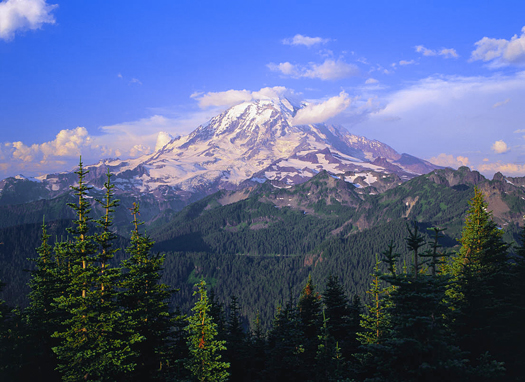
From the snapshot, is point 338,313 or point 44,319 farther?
point 338,313

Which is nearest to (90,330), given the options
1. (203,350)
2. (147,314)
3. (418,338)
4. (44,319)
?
(147,314)

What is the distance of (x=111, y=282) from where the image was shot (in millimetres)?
31062

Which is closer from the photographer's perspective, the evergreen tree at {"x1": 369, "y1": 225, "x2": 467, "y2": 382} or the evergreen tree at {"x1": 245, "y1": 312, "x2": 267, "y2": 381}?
the evergreen tree at {"x1": 369, "y1": 225, "x2": 467, "y2": 382}

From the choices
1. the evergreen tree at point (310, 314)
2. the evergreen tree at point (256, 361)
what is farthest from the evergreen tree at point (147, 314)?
the evergreen tree at point (310, 314)

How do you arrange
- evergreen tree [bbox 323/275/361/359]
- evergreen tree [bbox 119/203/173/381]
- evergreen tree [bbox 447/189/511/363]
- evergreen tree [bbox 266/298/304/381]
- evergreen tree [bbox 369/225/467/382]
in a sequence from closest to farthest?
evergreen tree [bbox 369/225/467/382] → evergreen tree [bbox 447/189/511/363] → evergreen tree [bbox 119/203/173/381] → evergreen tree [bbox 266/298/304/381] → evergreen tree [bbox 323/275/361/359]

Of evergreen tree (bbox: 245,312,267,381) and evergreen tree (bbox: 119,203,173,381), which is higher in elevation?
evergreen tree (bbox: 119,203,173,381)

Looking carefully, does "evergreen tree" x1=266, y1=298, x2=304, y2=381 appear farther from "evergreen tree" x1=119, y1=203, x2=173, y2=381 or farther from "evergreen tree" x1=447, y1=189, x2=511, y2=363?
"evergreen tree" x1=447, y1=189, x2=511, y2=363

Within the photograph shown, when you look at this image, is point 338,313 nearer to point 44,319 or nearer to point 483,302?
point 483,302

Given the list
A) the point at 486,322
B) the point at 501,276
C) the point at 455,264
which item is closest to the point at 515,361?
the point at 486,322

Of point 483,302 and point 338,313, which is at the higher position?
point 483,302

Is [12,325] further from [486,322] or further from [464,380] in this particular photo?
[486,322]

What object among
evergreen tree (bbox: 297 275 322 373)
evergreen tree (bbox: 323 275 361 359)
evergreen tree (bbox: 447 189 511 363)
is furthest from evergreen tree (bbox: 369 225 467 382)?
evergreen tree (bbox: 297 275 322 373)

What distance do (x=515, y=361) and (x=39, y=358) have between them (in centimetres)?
4281

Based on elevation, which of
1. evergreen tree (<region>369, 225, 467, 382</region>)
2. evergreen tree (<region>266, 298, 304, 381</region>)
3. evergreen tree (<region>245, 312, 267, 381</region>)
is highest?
evergreen tree (<region>369, 225, 467, 382</region>)
